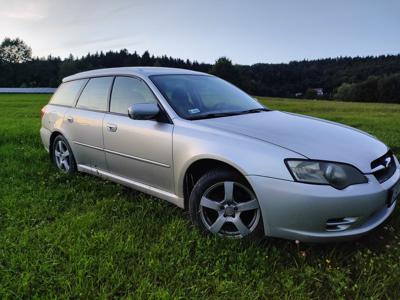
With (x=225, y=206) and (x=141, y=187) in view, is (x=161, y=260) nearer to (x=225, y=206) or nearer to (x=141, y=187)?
(x=225, y=206)

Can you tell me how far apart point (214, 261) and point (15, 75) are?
4013 inches

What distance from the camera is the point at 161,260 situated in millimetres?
3035

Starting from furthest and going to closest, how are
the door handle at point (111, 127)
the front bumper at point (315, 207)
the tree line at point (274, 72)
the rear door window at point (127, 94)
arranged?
the tree line at point (274, 72), the door handle at point (111, 127), the rear door window at point (127, 94), the front bumper at point (315, 207)

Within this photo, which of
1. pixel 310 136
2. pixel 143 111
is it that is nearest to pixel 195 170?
pixel 143 111

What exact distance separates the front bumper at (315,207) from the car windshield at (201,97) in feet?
3.77

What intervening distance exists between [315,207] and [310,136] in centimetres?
74

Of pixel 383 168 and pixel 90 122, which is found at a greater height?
pixel 90 122

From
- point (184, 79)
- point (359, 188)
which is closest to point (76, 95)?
point (184, 79)

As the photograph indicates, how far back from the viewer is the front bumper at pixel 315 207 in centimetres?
283

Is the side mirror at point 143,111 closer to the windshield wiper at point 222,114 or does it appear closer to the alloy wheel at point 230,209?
the windshield wiper at point 222,114

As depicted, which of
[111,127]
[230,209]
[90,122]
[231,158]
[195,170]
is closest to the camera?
[231,158]

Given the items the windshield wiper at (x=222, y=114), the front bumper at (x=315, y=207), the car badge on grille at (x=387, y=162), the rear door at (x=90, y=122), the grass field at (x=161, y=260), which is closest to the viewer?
the grass field at (x=161, y=260)

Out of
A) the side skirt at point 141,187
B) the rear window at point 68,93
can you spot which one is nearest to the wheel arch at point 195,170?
the side skirt at point 141,187

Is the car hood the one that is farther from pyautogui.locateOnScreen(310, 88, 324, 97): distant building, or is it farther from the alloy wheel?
pyautogui.locateOnScreen(310, 88, 324, 97): distant building
